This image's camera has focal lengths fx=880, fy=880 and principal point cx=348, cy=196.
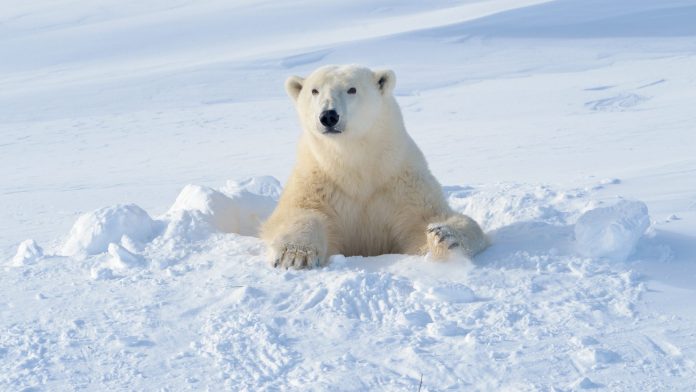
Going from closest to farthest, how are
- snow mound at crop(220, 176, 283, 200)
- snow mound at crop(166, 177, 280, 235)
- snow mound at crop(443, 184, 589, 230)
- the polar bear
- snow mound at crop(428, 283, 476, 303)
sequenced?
snow mound at crop(428, 283, 476, 303), the polar bear, snow mound at crop(443, 184, 589, 230), snow mound at crop(166, 177, 280, 235), snow mound at crop(220, 176, 283, 200)

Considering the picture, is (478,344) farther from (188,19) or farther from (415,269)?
(188,19)

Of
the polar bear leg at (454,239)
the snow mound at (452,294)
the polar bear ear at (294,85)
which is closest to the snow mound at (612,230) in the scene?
the polar bear leg at (454,239)

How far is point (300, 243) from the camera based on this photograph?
3553 mm

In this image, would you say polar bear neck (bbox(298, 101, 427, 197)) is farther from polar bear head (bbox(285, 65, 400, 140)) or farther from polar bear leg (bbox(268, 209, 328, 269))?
polar bear leg (bbox(268, 209, 328, 269))

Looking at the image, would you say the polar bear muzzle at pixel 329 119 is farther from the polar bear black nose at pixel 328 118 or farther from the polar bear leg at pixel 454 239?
the polar bear leg at pixel 454 239

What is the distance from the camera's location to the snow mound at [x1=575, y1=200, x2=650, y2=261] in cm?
338

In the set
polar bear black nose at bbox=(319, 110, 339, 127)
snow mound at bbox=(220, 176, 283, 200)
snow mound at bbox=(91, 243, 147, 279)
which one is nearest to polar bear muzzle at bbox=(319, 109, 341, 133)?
polar bear black nose at bbox=(319, 110, 339, 127)

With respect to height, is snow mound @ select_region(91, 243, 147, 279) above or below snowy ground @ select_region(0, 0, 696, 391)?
above

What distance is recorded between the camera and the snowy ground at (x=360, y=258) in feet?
8.57

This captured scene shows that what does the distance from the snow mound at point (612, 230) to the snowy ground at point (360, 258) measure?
0.04 ft

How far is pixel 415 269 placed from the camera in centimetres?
336

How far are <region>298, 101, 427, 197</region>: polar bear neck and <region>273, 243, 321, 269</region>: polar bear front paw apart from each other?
2.11ft

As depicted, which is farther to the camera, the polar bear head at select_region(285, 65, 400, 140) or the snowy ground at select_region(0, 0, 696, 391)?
the polar bear head at select_region(285, 65, 400, 140)

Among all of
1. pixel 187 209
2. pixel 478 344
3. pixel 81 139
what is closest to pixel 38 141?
pixel 81 139
